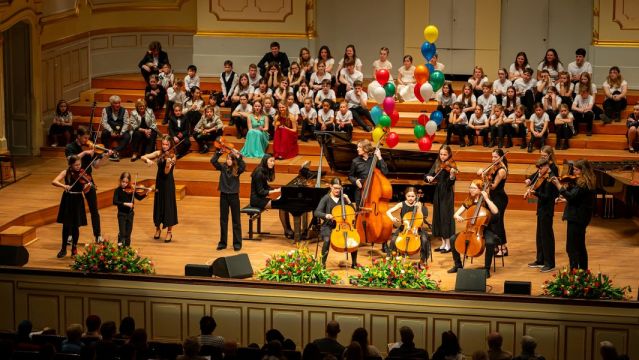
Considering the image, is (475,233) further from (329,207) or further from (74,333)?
(74,333)

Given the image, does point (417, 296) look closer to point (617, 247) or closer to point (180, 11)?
point (617, 247)

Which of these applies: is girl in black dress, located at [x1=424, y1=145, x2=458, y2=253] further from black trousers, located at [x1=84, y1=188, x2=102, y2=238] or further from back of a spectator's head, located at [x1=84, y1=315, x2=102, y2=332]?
back of a spectator's head, located at [x1=84, y1=315, x2=102, y2=332]

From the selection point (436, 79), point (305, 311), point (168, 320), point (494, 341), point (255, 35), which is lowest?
point (168, 320)

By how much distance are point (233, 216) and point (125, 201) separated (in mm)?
1289

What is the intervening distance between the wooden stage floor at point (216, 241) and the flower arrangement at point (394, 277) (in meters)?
1.24

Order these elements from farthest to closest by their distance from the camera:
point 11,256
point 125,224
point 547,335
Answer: point 125,224, point 11,256, point 547,335

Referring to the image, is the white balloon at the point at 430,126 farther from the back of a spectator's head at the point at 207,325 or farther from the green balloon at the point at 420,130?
the back of a spectator's head at the point at 207,325

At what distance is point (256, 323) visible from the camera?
33.7 ft

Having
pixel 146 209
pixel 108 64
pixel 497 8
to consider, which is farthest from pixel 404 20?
pixel 146 209

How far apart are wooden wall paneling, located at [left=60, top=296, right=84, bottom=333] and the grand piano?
10.5ft

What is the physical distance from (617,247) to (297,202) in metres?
3.88

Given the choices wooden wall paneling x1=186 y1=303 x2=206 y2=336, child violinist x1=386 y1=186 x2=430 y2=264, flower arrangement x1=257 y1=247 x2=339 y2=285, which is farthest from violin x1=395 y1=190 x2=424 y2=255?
wooden wall paneling x1=186 y1=303 x2=206 y2=336

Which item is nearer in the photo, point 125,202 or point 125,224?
point 125,202

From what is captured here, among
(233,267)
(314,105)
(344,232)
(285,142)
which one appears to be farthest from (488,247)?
(314,105)
